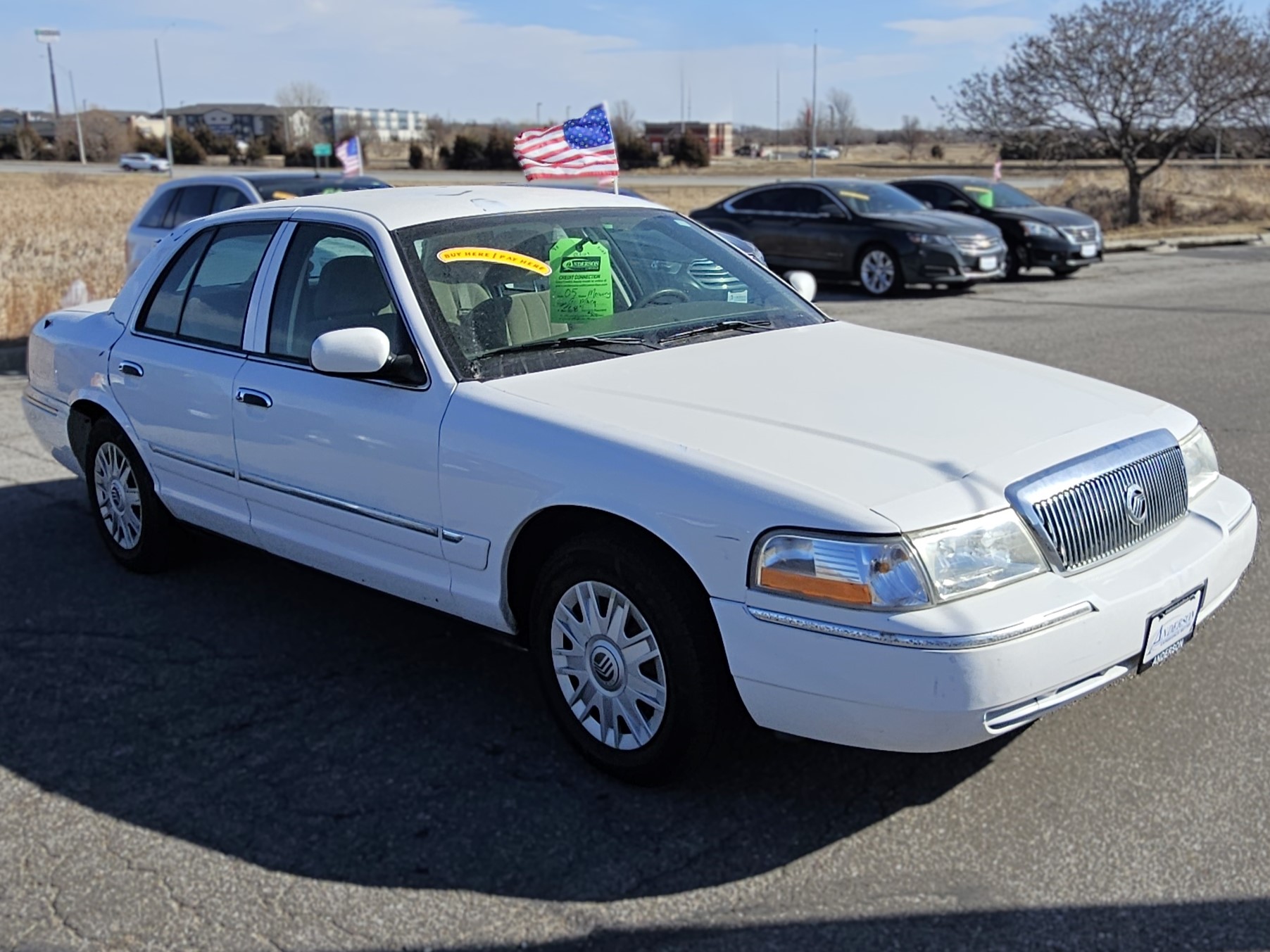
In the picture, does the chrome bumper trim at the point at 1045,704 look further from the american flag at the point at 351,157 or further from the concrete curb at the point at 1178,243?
the concrete curb at the point at 1178,243

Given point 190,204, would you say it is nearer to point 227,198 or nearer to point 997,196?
point 227,198

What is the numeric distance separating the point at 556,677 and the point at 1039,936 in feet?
5.13

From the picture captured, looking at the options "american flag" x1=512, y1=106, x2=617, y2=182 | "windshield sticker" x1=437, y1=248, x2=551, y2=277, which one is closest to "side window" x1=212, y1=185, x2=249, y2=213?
"american flag" x1=512, y1=106, x2=617, y2=182

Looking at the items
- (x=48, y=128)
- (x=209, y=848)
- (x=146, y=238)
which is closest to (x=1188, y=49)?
(x=146, y=238)

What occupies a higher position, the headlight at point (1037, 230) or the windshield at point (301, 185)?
the windshield at point (301, 185)

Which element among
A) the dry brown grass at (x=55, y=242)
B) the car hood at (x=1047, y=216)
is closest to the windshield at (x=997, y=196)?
the car hood at (x=1047, y=216)

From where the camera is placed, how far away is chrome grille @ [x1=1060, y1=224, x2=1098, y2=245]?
733 inches

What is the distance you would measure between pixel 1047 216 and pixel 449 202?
16.1 metres

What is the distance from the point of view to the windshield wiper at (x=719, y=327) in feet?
14.9

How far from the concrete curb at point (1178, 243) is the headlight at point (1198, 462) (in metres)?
20.7

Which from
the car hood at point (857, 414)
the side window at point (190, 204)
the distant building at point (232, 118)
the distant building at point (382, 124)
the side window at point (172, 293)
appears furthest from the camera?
the distant building at point (232, 118)

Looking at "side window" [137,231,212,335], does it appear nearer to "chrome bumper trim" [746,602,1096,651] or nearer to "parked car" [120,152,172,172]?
"chrome bumper trim" [746,602,1096,651]

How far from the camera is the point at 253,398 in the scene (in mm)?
4695

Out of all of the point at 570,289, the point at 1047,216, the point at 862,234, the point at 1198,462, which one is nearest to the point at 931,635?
the point at 1198,462
